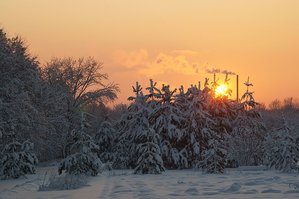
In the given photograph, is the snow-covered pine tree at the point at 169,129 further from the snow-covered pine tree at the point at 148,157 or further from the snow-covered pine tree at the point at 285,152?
the snow-covered pine tree at the point at 285,152

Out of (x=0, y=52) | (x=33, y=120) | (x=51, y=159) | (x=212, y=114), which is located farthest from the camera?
Answer: (x=51, y=159)

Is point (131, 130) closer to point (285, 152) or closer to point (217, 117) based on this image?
point (217, 117)

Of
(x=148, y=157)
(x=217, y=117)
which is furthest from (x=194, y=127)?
(x=148, y=157)

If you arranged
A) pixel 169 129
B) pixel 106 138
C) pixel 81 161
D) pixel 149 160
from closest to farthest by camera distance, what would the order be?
pixel 81 161
pixel 149 160
pixel 169 129
pixel 106 138

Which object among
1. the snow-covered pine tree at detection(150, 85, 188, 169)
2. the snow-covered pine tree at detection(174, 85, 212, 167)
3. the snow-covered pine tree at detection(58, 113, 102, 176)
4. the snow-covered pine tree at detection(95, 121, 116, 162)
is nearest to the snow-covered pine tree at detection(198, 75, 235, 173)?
the snow-covered pine tree at detection(174, 85, 212, 167)

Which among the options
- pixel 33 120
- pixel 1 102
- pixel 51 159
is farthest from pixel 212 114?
pixel 51 159

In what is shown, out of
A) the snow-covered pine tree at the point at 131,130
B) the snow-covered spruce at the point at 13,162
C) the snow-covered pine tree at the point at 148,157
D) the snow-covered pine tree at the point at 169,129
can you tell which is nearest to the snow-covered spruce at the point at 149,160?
the snow-covered pine tree at the point at 148,157

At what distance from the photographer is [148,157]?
24.8 m

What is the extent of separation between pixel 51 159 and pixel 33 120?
2409 centimetres

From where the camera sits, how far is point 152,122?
30.7 meters

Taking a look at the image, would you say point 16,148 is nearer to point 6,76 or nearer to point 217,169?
point 6,76

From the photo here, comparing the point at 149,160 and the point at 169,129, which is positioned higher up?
the point at 169,129

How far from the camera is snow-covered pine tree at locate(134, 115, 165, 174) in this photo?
24.7 metres

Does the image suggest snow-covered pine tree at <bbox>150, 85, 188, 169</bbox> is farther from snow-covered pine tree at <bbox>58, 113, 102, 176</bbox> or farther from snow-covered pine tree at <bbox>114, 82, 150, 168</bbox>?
snow-covered pine tree at <bbox>58, 113, 102, 176</bbox>
